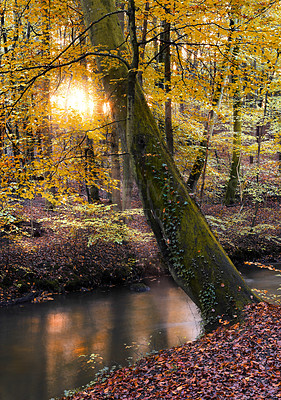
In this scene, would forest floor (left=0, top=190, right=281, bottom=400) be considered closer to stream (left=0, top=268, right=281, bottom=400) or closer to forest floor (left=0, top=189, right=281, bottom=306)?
forest floor (left=0, top=189, right=281, bottom=306)

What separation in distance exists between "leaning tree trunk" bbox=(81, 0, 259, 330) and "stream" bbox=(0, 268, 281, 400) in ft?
2.78

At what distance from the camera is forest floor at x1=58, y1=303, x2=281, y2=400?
3.57m

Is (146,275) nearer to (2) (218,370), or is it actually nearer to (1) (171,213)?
(1) (171,213)

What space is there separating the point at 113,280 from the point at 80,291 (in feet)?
4.31

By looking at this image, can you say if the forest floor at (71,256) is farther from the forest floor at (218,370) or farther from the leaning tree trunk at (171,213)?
the forest floor at (218,370)

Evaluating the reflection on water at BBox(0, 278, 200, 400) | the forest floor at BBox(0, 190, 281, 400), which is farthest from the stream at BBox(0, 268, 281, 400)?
the forest floor at BBox(0, 190, 281, 400)

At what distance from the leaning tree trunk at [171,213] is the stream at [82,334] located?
85cm

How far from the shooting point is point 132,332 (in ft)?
28.0

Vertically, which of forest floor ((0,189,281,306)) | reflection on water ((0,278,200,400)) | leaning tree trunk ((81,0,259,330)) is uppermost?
leaning tree trunk ((81,0,259,330))

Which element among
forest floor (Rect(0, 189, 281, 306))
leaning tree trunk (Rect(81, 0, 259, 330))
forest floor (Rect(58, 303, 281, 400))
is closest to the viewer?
forest floor (Rect(58, 303, 281, 400))

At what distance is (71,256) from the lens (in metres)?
11.7

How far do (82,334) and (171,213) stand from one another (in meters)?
5.08

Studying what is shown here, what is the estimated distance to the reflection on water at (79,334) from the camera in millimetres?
6555

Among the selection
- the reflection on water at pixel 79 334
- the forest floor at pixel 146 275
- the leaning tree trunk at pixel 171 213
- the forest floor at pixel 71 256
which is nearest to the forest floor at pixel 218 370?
the forest floor at pixel 146 275
